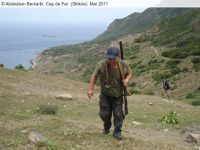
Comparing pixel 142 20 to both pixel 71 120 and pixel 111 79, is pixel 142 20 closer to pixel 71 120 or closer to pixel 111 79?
pixel 71 120

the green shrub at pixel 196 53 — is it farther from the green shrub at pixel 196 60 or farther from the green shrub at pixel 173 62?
the green shrub at pixel 196 60

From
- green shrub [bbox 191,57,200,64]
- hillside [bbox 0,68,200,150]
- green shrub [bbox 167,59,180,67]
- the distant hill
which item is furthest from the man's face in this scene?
the distant hill

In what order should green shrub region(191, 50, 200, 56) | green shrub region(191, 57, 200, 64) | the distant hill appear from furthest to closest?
the distant hill, green shrub region(191, 50, 200, 56), green shrub region(191, 57, 200, 64)

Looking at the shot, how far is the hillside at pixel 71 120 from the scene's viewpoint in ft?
33.0

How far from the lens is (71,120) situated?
43.6 ft

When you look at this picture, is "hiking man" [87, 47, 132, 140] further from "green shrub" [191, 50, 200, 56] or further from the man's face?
"green shrub" [191, 50, 200, 56]

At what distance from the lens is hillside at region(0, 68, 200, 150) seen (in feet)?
33.0

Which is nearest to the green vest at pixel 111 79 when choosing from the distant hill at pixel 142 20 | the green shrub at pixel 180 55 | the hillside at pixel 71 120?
the hillside at pixel 71 120

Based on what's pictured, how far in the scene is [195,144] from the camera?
40.6ft

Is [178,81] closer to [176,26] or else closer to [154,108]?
[154,108]

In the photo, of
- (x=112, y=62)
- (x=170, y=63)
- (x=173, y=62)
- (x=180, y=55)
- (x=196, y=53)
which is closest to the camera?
(x=112, y=62)

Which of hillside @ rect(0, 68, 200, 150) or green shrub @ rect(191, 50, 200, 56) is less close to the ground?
hillside @ rect(0, 68, 200, 150)

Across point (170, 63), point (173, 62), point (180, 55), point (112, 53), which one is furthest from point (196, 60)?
point (112, 53)

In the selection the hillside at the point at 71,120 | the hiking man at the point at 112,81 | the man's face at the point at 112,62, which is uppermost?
the man's face at the point at 112,62
